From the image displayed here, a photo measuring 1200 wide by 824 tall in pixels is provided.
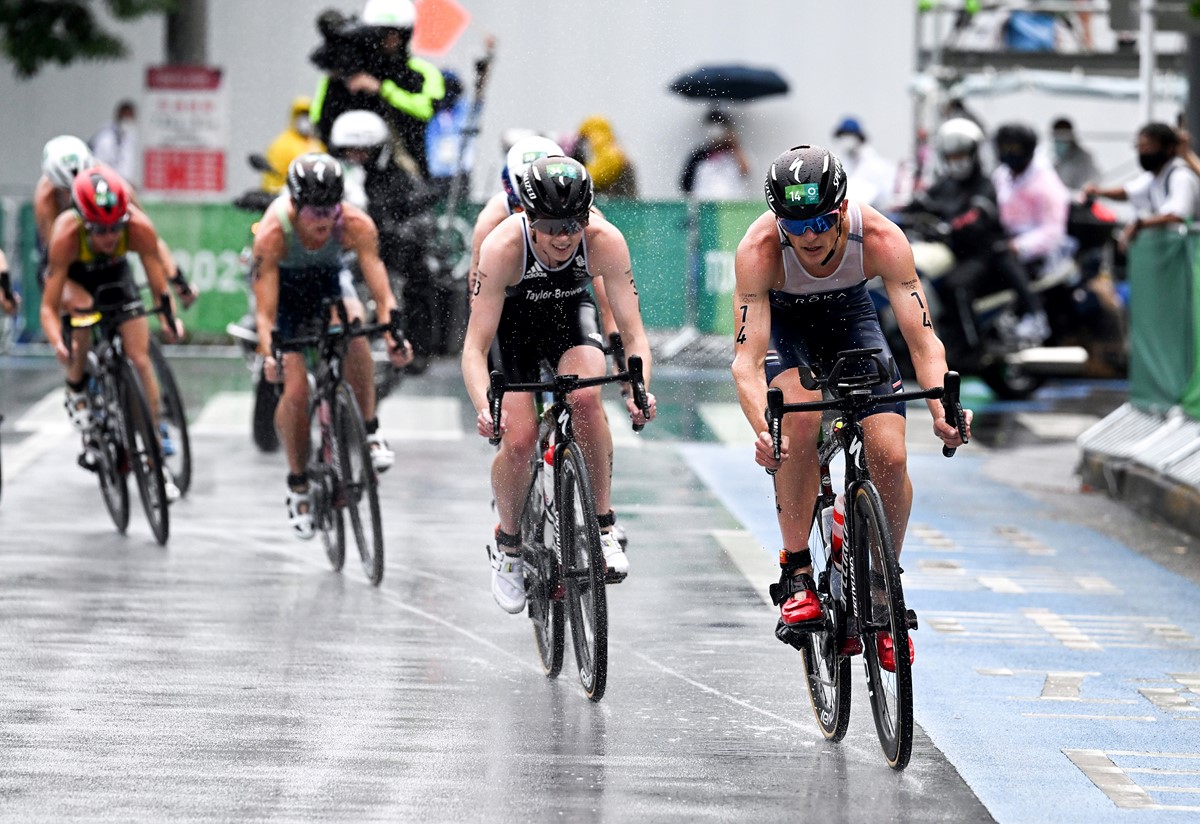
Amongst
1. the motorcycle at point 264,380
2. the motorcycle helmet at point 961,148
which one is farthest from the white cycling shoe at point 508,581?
the motorcycle helmet at point 961,148

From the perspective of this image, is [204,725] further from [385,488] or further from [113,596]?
[385,488]

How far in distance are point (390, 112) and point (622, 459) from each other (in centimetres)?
346

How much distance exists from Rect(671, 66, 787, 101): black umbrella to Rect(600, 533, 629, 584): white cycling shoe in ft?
63.9

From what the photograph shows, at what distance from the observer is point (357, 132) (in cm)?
1449

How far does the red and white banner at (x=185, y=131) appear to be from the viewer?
927 inches

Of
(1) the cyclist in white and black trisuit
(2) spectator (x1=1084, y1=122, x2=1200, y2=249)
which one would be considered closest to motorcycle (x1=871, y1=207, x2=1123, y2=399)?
(2) spectator (x1=1084, y1=122, x2=1200, y2=249)

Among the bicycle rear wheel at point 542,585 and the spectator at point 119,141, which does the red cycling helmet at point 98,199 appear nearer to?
the bicycle rear wheel at point 542,585

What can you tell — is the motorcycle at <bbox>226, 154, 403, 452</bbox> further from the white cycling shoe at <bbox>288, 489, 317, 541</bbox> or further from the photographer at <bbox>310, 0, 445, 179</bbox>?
the white cycling shoe at <bbox>288, 489, 317, 541</bbox>

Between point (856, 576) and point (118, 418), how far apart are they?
18.3 feet

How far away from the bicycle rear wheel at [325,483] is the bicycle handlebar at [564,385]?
8.44 ft

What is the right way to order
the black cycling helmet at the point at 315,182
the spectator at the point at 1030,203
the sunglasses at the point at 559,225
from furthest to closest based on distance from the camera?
the spectator at the point at 1030,203 < the black cycling helmet at the point at 315,182 < the sunglasses at the point at 559,225

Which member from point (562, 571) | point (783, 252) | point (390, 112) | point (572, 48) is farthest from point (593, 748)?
→ point (572, 48)

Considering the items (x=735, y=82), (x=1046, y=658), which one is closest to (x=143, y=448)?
(x=1046, y=658)

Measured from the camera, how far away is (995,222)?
727 inches
